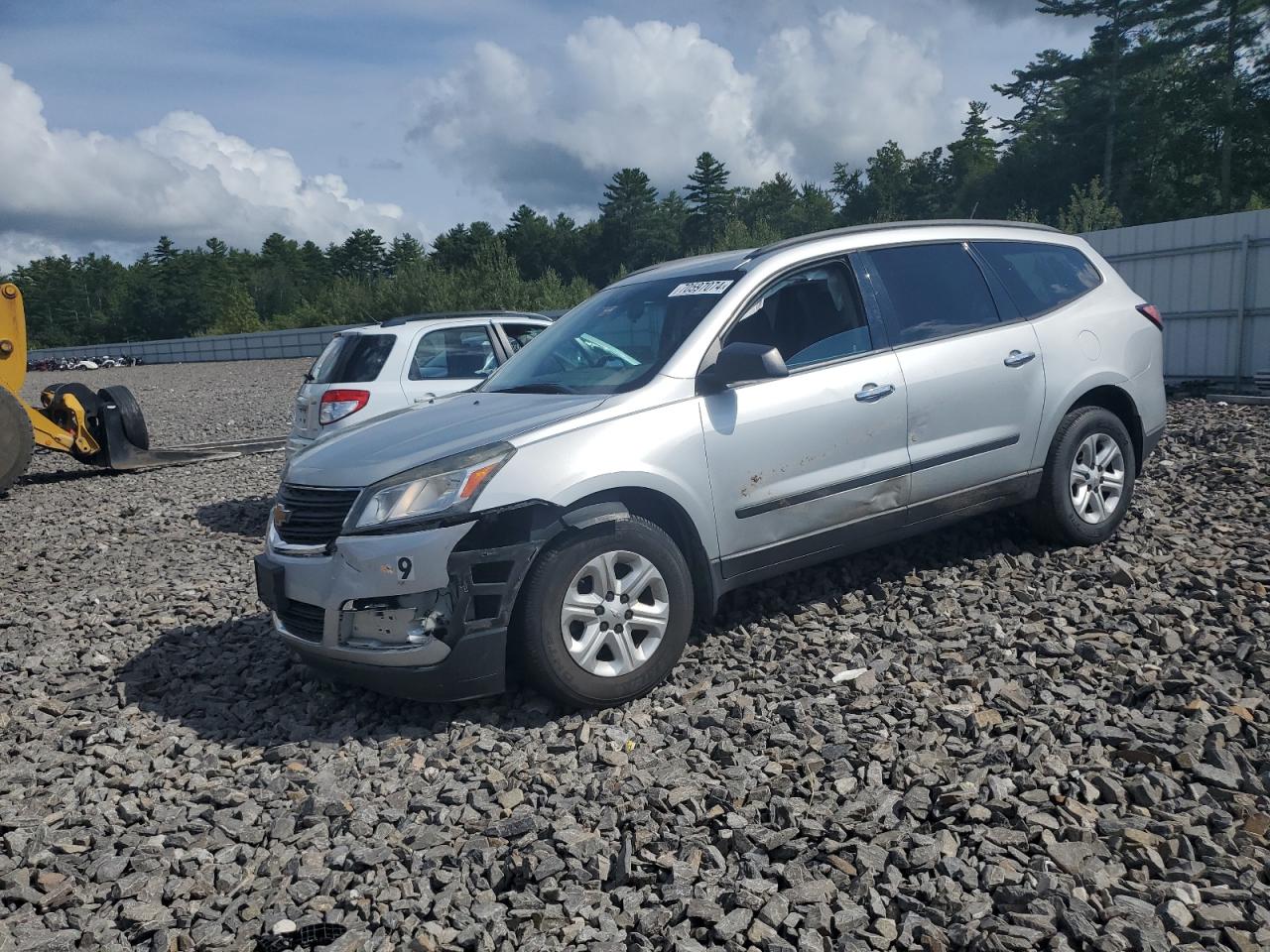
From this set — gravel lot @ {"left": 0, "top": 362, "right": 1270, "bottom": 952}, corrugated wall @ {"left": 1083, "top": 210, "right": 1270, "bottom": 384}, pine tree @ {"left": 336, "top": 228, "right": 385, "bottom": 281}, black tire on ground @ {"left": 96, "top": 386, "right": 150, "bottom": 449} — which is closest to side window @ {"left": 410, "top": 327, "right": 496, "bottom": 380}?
gravel lot @ {"left": 0, "top": 362, "right": 1270, "bottom": 952}

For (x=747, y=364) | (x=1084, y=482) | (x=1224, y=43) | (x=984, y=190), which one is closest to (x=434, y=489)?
(x=747, y=364)

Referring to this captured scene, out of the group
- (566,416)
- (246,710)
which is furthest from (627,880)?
(246,710)

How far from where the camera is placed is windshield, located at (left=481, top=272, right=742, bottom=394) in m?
4.83

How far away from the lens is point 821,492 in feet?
15.9

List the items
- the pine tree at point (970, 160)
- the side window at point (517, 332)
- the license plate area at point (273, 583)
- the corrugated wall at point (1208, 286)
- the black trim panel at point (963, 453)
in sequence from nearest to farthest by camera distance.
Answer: the license plate area at point (273, 583)
the black trim panel at point (963, 453)
the side window at point (517, 332)
the corrugated wall at point (1208, 286)
the pine tree at point (970, 160)

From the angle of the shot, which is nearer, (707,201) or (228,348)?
(228,348)

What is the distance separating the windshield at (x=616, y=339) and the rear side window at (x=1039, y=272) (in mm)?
1790

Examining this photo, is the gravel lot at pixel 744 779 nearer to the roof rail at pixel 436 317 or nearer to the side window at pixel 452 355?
the side window at pixel 452 355

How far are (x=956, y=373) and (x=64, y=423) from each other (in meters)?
11.0

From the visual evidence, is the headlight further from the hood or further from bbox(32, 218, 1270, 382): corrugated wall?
bbox(32, 218, 1270, 382): corrugated wall

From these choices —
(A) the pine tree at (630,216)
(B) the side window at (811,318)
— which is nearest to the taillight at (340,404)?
(B) the side window at (811,318)

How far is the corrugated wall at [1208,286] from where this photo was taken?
41.9 feet

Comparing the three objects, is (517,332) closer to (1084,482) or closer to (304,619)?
(1084,482)

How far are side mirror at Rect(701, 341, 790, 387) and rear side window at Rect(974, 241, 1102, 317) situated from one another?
1996mm
